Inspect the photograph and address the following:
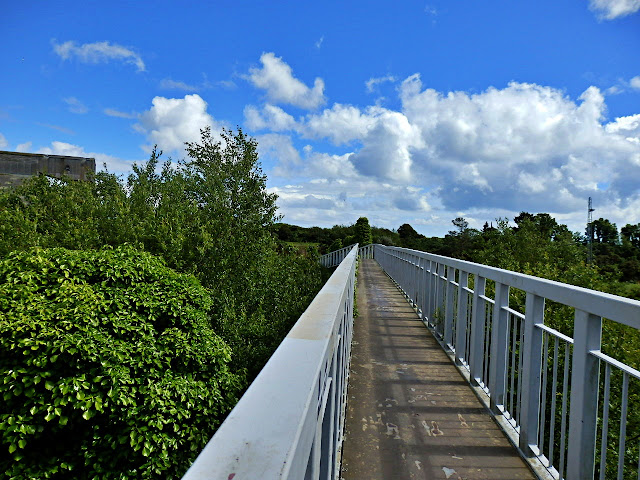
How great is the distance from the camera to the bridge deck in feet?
9.04

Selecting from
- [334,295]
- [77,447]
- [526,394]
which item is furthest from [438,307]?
[77,447]

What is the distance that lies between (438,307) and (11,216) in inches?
402

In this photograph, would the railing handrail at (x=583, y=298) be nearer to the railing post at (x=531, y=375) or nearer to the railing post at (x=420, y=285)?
the railing post at (x=531, y=375)

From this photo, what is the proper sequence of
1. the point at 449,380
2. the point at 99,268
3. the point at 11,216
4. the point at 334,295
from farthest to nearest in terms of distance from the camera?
1. the point at 11,216
2. the point at 99,268
3. the point at 449,380
4. the point at 334,295

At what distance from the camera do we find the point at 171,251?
35.6 feet

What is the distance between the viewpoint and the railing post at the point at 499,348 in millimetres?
3502

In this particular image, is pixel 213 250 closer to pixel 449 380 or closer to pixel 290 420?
pixel 449 380

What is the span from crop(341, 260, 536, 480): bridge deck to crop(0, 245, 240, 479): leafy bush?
2346 mm

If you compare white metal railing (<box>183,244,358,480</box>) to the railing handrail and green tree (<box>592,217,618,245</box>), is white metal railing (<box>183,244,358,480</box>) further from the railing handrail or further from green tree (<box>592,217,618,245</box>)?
green tree (<box>592,217,618,245</box>)

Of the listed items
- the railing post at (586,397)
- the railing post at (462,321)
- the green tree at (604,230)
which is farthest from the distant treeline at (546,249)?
the railing post at (586,397)

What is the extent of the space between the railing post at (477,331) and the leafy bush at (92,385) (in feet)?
11.3

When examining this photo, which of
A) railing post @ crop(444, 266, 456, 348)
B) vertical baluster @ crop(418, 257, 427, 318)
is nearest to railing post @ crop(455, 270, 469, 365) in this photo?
railing post @ crop(444, 266, 456, 348)

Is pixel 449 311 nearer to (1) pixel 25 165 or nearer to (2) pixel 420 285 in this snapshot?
(2) pixel 420 285

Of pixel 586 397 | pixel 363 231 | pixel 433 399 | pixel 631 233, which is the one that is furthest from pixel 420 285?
pixel 631 233
